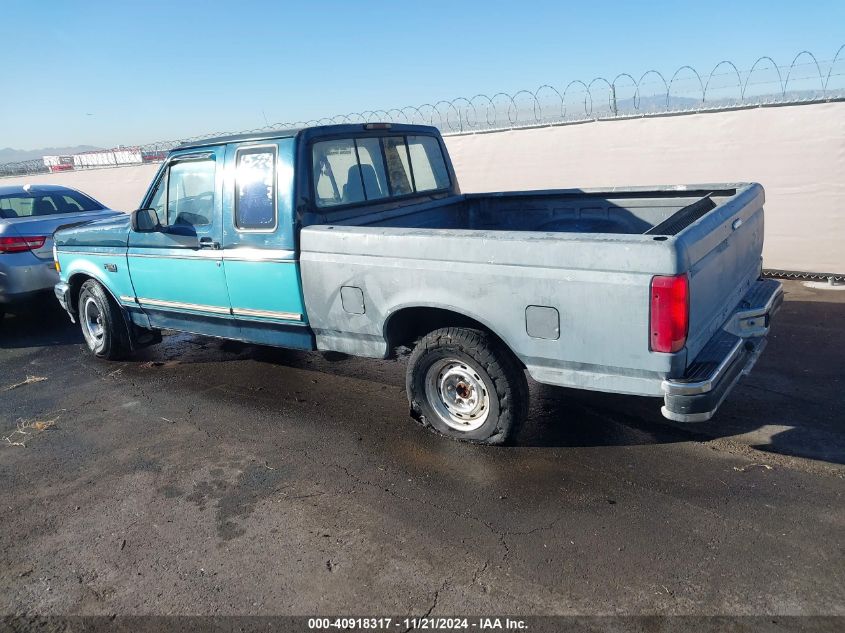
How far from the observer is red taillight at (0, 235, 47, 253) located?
7602mm

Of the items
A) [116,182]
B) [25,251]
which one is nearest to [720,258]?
[25,251]

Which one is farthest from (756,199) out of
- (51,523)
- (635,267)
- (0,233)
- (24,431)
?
(0,233)

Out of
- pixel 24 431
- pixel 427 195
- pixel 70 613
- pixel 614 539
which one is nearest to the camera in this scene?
pixel 70 613

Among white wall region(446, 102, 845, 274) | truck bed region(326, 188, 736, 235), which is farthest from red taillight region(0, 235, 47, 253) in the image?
white wall region(446, 102, 845, 274)

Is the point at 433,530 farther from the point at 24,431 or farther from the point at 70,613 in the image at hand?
the point at 24,431

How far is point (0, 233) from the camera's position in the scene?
7578mm

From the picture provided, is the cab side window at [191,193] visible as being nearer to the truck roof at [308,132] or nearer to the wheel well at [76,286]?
the truck roof at [308,132]

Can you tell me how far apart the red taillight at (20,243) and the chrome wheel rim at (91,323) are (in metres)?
1.70

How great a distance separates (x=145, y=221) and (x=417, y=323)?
2.50 m

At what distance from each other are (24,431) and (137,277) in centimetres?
154

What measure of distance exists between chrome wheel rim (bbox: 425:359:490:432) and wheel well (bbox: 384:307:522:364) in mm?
259

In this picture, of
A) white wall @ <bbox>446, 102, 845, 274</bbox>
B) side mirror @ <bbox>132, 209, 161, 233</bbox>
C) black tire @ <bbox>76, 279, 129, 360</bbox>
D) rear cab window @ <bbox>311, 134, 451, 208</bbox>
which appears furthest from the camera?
white wall @ <bbox>446, 102, 845, 274</bbox>

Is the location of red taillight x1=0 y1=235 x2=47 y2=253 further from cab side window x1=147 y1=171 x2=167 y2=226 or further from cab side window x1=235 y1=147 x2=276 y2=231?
cab side window x1=235 y1=147 x2=276 y2=231

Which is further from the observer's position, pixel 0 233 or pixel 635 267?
pixel 0 233
